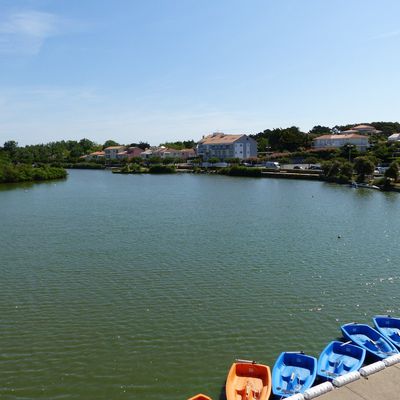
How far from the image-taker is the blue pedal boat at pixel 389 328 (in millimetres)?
13359

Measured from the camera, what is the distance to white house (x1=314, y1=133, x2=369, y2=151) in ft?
328

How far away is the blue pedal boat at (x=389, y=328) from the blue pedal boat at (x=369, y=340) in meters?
0.30

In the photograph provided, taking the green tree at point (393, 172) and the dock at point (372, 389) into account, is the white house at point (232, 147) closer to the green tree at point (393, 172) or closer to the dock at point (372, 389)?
the green tree at point (393, 172)

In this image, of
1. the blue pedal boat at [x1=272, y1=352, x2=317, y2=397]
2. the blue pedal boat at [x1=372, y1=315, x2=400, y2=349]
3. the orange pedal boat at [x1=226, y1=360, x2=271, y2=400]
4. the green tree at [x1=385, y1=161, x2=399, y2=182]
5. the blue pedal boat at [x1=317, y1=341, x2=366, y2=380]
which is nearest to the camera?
the orange pedal boat at [x1=226, y1=360, x2=271, y2=400]

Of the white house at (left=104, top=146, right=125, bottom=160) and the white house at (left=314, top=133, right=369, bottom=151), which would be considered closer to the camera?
the white house at (left=314, top=133, right=369, bottom=151)

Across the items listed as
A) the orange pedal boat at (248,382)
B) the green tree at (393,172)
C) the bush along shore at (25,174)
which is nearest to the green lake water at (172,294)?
the orange pedal boat at (248,382)

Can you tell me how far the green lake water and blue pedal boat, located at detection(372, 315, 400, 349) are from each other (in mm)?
1324

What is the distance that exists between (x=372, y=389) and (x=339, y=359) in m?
1.81

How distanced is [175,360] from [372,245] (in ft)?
62.9

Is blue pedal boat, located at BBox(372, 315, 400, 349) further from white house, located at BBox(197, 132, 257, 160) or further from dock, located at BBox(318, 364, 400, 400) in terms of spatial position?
white house, located at BBox(197, 132, 257, 160)

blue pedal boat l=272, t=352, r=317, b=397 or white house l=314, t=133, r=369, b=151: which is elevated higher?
white house l=314, t=133, r=369, b=151

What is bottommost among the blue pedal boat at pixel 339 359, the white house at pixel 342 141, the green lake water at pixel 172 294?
the green lake water at pixel 172 294

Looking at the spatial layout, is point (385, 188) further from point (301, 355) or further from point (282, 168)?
point (301, 355)

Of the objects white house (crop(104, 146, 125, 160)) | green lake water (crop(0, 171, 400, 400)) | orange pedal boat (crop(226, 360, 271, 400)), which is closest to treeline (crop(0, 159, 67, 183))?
green lake water (crop(0, 171, 400, 400))
